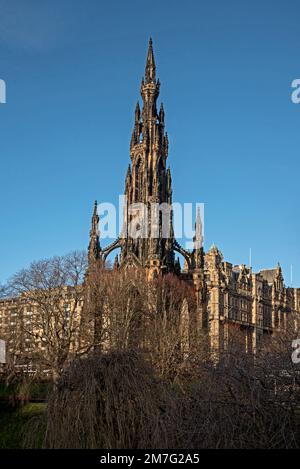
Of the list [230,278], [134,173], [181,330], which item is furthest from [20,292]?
[230,278]

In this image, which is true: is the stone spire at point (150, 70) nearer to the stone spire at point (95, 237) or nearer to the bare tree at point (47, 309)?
the stone spire at point (95, 237)

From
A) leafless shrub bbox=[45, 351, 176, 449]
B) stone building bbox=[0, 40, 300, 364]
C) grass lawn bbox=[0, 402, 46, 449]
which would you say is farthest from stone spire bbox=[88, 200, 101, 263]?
leafless shrub bbox=[45, 351, 176, 449]

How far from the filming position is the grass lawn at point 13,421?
31516 mm

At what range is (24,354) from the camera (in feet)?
149

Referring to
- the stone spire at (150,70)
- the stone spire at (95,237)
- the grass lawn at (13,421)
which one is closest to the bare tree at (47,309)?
the grass lawn at (13,421)

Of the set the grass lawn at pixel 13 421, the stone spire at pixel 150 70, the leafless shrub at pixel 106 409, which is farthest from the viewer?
the stone spire at pixel 150 70

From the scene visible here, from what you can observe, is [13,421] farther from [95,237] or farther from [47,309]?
[95,237]

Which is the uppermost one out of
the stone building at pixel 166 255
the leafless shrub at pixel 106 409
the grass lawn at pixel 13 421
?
the stone building at pixel 166 255

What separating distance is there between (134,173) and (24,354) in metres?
37.0

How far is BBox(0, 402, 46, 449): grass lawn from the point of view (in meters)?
31.5

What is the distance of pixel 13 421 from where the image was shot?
119ft

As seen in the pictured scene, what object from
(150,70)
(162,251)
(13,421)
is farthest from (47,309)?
(150,70)

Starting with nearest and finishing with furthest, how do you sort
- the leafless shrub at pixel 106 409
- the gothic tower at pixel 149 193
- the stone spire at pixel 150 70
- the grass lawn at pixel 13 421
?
1. the leafless shrub at pixel 106 409
2. the grass lawn at pixel 13 421
3. the gothic tower at pixel 149 193
4. the stone spire at pixel 150 70

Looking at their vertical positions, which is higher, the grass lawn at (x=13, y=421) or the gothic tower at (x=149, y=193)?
the gothic tower at (x=149, y=193)
